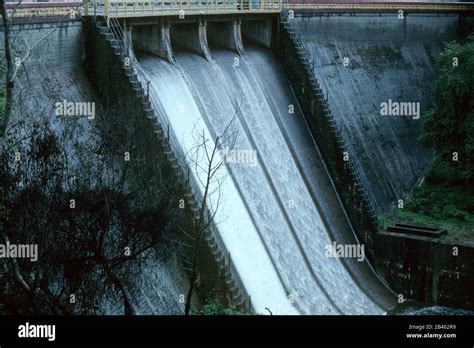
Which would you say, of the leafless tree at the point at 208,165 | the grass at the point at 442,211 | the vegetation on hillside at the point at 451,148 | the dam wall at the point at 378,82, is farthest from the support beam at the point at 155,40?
the vegetation on hillside at the point at 451,148

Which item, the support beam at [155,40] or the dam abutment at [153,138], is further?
the support beam at [155,40]

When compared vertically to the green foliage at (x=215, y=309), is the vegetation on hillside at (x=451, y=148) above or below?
above

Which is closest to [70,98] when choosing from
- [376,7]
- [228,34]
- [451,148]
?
[228,34]

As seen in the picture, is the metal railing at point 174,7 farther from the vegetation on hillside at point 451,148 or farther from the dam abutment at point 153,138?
the vegetation on hillside at point 451,148

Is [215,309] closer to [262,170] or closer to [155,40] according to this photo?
[262,170]

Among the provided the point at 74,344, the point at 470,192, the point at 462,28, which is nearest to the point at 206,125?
the point at 470,192

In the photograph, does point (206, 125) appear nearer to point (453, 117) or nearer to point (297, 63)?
point (297, 63)

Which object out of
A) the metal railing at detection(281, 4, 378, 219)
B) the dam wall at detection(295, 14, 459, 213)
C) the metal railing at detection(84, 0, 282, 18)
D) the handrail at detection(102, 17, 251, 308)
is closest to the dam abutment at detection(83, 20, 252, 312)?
the handrail at detection(102, 17, 251, 308)
